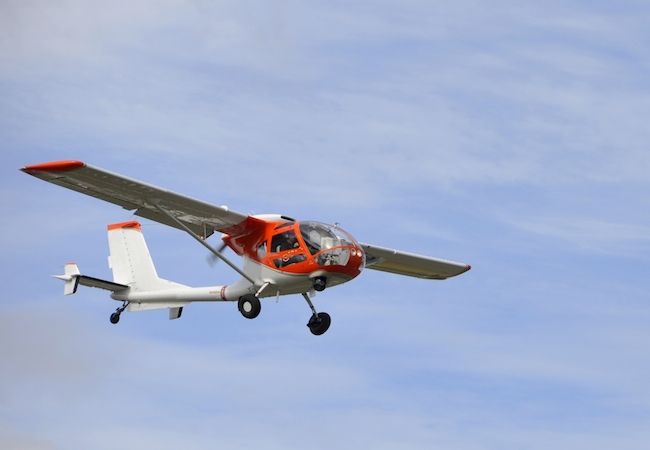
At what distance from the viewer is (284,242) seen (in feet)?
138

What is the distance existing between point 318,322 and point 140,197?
673cm

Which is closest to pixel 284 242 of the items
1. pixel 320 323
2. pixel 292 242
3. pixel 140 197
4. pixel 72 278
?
pixel 292 242

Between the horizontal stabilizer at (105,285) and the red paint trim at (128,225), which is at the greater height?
the red paint trim at (128,225)

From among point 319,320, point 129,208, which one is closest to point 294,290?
point 319,320

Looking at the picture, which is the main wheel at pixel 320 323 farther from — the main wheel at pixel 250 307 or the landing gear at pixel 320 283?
the landing gear at pixel 320 283

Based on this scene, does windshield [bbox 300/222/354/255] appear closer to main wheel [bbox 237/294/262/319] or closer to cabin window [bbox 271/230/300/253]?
cabin window [bbox 271/230/300/253]

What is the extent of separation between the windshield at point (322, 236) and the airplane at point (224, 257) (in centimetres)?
3

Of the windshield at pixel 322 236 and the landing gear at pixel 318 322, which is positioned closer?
the windshield at pixel 322 236

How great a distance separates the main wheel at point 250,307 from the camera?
4247 cm

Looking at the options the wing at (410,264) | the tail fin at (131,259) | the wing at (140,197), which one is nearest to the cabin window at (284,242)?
the wing at (140,197)

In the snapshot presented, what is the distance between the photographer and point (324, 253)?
134ft

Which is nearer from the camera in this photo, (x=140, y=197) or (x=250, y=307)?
(x=250, y=307)

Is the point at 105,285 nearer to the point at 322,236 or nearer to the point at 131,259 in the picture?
the point at 131,259

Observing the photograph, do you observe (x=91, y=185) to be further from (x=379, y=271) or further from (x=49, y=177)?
(x=379, y=271)
